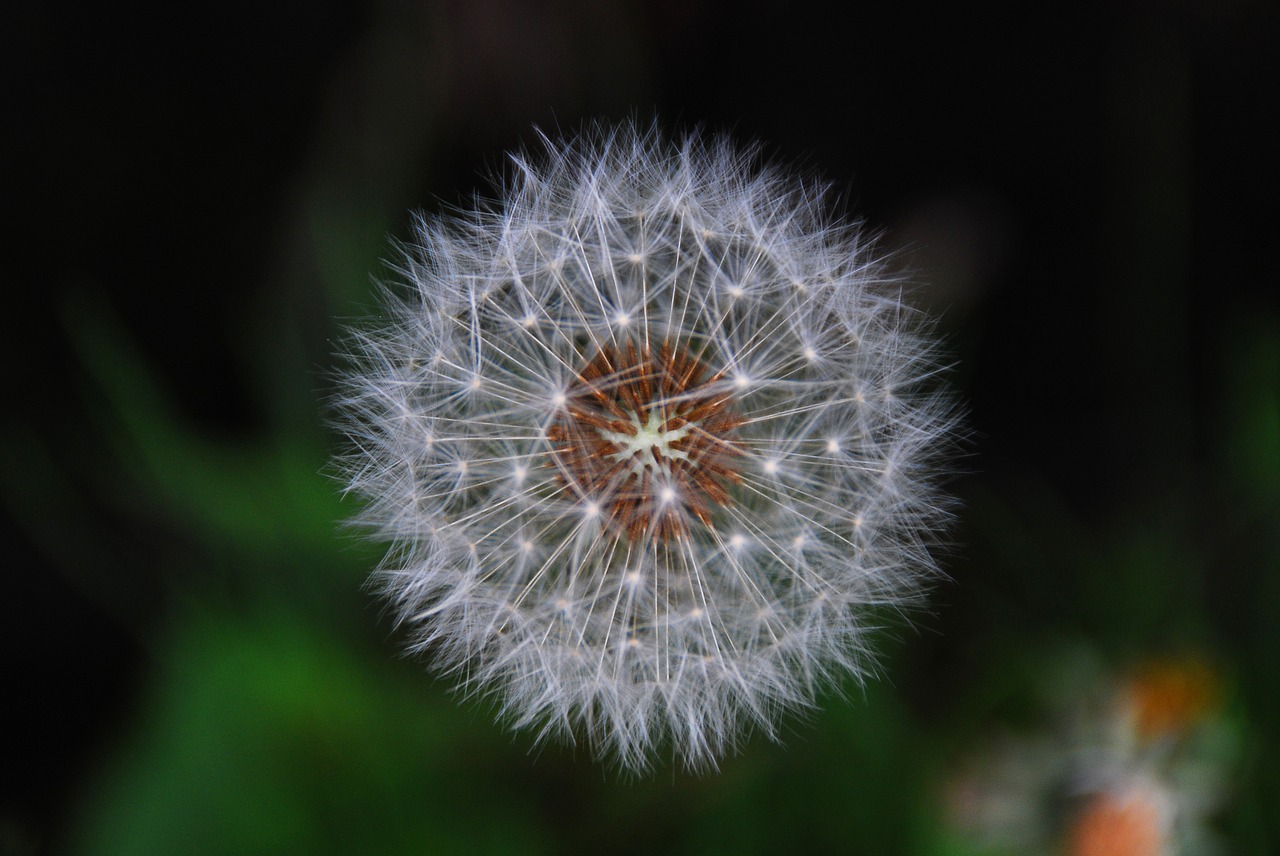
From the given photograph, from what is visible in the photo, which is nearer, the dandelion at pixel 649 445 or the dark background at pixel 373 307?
the dandelion at pixel 649 445

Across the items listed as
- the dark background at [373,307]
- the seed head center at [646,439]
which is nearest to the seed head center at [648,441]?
the seed head center at [646,439]

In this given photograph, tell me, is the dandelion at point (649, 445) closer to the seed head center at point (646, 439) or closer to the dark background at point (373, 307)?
the seed head center at point (646, 439)

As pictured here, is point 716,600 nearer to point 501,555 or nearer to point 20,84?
point 501,555

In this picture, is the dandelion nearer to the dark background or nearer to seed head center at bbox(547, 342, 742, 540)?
seed head center at bbox(547, 342, 742, 540)

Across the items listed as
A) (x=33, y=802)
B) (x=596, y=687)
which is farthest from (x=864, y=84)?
(x=33, y=802)

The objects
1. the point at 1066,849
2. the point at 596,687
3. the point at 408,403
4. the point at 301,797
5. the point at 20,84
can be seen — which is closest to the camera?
the point at 596,687

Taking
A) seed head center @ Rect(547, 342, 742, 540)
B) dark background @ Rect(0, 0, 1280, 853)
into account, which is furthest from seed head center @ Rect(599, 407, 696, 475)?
dark background @ Rect(0, 0, 1280, 853)
